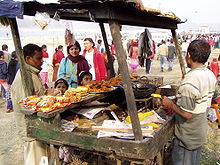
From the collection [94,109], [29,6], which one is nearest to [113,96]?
[94,109]

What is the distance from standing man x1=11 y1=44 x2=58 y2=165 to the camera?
2.56 meters

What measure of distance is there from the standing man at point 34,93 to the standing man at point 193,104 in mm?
1778

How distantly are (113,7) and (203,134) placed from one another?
190 cm

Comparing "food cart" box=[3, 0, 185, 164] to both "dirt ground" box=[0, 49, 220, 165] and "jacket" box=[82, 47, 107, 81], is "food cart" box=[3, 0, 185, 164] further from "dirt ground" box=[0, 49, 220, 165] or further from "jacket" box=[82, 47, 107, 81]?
"jacket" box=[82, 47, 107, 81]

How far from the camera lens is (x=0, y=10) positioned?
2.12m

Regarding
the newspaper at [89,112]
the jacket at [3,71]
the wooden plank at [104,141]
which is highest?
the jacket at [3,71]

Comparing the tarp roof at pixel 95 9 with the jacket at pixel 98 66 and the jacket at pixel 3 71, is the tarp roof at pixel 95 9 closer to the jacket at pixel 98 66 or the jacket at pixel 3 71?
the jacket at pixel 98 66

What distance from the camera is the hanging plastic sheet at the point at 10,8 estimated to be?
6.93 ft

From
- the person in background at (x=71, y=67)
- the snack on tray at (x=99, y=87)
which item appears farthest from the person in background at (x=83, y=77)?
the snack on tray at (x=99, y=87)

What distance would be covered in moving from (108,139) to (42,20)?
5.01ft

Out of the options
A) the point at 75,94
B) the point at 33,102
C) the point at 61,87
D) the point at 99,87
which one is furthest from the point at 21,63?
the point at 99,87

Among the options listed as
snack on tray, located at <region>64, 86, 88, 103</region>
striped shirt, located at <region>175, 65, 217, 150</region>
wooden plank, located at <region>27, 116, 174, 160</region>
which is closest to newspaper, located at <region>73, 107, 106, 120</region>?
snack on tray, located at <region>64, 86, 88, 103</region>

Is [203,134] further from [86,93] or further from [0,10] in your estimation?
[0,10]

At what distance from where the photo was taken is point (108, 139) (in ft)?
7.02
